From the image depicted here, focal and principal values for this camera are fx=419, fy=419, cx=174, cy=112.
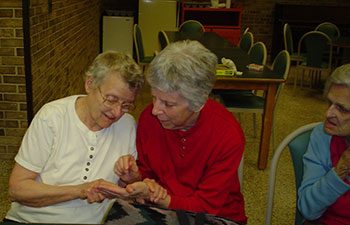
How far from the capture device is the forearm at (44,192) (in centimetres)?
143

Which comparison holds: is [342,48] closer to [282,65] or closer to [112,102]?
[282,65]

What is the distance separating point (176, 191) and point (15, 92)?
1.99m

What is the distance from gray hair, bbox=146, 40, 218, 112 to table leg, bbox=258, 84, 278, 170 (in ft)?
6.22

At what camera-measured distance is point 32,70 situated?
10.2 feet

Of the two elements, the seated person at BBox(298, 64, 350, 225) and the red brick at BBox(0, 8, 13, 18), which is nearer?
the seated person at BBox(298, 64, 350, 225)

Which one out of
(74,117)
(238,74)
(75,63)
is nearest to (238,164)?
(74,117)

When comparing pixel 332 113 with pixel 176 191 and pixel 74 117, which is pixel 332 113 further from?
pixel 74 117

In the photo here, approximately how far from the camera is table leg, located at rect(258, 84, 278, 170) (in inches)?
128

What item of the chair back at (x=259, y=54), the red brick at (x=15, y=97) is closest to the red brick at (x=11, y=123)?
the red brick at (x=15, y=97)

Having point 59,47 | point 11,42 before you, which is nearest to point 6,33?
point 11,42

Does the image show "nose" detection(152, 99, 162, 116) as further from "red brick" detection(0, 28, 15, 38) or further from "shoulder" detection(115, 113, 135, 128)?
"red brick" detection(0, 28, 15, 38)

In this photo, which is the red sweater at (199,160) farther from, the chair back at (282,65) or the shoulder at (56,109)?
the chair back at (282,65)

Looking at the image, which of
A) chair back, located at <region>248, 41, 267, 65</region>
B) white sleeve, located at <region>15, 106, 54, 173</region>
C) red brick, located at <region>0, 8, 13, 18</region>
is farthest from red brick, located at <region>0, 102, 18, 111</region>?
chair back, located at <region>248, 41, 267, 65</region>

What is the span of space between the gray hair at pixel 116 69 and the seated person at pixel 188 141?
59 millimetres
